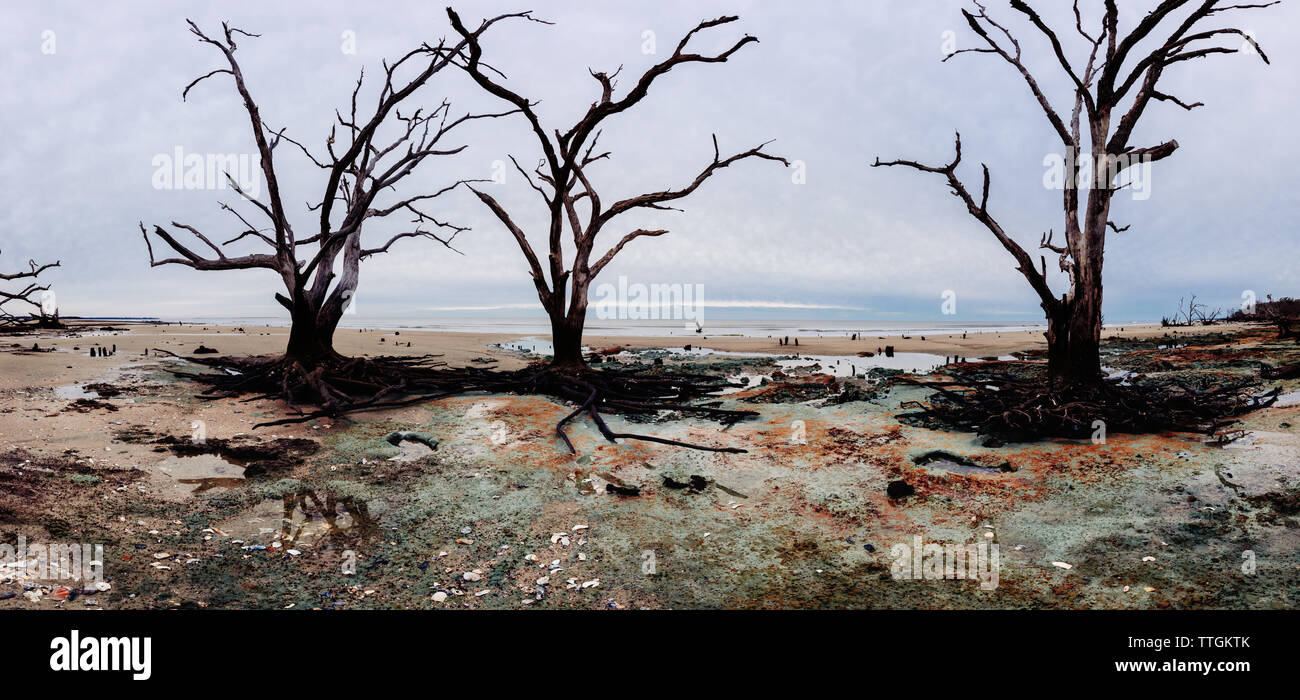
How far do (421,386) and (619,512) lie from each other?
19.3 feet

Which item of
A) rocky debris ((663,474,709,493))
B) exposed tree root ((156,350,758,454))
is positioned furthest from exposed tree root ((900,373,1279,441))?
rocky debris ((663,474,709,493))

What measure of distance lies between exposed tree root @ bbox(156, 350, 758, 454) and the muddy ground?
0.57 metres

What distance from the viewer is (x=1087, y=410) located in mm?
7277

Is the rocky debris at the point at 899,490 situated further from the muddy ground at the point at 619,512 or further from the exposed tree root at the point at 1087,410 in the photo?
the exposed tree root at the point at 1087,410

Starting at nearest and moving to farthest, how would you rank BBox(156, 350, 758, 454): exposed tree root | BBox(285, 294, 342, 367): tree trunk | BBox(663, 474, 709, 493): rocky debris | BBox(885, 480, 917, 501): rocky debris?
BBox(885, 480, 917, 501): rocky debris, BBox(663, 474, 709, 493): rocky debris, BBox(156, 350, 758, 454): exposed tree root, BBox(285, 294, 342, 367): tree trunk

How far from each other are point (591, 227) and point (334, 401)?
5.35 metres

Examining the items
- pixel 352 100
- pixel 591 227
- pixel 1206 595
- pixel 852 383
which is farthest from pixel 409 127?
pixel 1206 595

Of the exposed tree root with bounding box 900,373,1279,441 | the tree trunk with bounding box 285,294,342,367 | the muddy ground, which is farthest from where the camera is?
the tree trunk with bounding box 285,294,342,367

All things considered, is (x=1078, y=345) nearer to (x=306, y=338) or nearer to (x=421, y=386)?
(x=421, y=386)

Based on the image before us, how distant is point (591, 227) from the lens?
38.7 feet

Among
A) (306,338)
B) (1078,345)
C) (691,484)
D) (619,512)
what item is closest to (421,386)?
(306,338)

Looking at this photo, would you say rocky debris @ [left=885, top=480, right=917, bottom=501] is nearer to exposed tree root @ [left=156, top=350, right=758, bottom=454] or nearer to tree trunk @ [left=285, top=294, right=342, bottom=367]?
exposed tree root @ [left=156, top=350, right=758, bottom=454]

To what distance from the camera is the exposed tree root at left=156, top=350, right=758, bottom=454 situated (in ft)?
28.6
